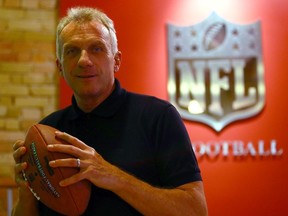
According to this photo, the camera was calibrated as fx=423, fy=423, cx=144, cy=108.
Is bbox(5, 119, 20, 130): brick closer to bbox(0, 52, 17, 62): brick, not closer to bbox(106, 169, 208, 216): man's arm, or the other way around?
bbox(0, 52, 17, 62): brick

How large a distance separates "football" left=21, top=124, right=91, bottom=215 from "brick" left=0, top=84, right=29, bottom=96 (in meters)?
1.91

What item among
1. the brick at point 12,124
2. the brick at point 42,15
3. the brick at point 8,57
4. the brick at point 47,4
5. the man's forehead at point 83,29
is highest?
the brick at point 47,4

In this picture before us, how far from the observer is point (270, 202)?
9.96ft

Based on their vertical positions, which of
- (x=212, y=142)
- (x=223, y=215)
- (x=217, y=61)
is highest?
(x=217, y=61)

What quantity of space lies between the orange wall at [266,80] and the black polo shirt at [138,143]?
68.8 inches

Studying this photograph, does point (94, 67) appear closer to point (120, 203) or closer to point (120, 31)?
point (120, 203)

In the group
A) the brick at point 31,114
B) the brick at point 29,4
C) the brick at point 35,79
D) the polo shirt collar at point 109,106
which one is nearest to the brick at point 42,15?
the brick at point 29,4

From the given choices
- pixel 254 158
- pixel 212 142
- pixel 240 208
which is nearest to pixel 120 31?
pixel 212 142

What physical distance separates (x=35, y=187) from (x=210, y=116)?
1.98 metres

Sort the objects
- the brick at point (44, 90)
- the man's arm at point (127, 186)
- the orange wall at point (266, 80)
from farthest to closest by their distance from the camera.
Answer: the brick at point (44, 90) → the orange wall at point (266, 80) → the man's arm at point (127, 186)

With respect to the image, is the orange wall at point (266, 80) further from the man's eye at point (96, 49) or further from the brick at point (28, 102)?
the man's eye at point (96, 49)

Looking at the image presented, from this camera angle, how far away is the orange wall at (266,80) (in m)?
3.05

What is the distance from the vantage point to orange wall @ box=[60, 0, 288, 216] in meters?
3.05

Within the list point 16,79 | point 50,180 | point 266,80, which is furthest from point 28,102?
point 50,180
